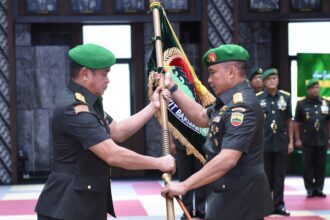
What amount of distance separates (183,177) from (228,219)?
448 centimetres

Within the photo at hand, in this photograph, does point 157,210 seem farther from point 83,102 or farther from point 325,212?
point 83,102

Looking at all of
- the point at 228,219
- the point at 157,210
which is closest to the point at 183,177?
the point at 157,210

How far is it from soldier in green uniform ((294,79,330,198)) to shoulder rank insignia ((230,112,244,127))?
703 cm

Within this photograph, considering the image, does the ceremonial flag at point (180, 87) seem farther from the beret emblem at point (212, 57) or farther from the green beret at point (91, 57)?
the green beret at point (91, 57)

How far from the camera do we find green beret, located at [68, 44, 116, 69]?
3.99m

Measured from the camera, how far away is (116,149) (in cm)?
397

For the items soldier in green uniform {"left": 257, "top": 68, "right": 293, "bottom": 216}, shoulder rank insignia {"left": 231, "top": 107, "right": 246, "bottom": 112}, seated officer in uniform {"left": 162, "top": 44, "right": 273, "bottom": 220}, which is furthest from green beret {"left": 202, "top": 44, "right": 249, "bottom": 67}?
soldier in green uniform {"left": 257, "top": 68, "right": 293, "bottom": 216}

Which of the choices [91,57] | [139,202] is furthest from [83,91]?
[139,202]

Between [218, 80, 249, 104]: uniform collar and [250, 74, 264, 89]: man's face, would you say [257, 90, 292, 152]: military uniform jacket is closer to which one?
[250, 74, 264, 89]: man's face

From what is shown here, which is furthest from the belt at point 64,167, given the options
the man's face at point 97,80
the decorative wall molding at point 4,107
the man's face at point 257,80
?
the decorative wall molding at point 4,107

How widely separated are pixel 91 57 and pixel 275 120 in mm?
5710

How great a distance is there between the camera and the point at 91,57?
13.1 ft

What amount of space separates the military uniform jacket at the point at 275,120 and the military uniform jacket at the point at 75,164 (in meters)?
5.45

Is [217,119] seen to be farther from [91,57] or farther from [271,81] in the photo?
[271,81]
